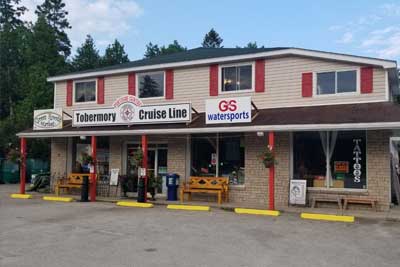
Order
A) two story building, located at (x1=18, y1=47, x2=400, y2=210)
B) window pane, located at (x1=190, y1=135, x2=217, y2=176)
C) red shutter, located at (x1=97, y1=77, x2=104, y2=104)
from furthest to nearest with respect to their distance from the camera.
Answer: red shutter, located at (x1=97, y1=77, x2=104, y2=104) → window pane, located at (x1=190, y1=135, x2=217, y2=176) → two story building, located at (x1=18, y1=47, x2=400, y2=210)

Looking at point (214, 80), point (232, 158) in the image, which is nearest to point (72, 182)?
point (232, 158)

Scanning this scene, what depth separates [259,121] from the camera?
15.7m

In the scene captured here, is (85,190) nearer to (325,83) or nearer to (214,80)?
(214,80)

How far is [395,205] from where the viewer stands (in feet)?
54.1

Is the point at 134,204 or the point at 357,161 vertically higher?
the point at 357,161

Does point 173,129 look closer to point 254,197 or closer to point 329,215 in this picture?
point 254,197

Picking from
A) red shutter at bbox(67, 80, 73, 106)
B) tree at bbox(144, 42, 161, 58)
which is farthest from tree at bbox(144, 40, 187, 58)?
red shutter at bbox(67, 80, 73, 106)

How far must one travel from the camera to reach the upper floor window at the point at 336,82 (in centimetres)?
1587

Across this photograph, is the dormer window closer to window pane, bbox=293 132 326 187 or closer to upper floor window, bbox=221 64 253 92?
upper floor window, bbox=221 64 253 92

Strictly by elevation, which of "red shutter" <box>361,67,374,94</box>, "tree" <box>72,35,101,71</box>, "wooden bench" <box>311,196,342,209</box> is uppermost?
"tree" <box>72,35,101,71</box>

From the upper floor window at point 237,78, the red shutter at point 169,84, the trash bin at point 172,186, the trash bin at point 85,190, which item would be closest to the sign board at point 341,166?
the upper floor window at point 237,78

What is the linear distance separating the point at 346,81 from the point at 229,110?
416 cm

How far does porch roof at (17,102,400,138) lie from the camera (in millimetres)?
13594

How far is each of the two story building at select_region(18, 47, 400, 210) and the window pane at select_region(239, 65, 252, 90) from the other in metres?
0.04
